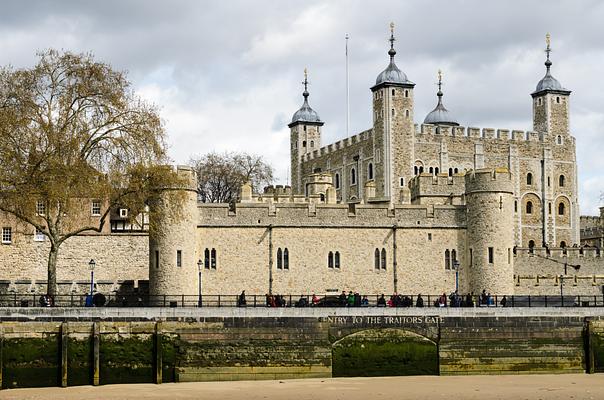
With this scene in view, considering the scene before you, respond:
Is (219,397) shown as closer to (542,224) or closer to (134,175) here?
(134,175)

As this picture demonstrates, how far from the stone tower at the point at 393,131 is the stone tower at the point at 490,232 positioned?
28284 mm

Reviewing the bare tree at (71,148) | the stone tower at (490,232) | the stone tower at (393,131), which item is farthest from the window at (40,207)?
the stone tower at (393,131)

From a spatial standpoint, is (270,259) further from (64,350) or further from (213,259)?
(64,350)

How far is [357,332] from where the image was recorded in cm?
4266

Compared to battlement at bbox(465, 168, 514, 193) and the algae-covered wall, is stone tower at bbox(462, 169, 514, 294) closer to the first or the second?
battlement at bbox(465, 168, 514, 193)

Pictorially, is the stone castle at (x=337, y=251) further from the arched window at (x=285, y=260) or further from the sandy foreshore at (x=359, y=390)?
the sandy foreshore at (x=359, y=390)

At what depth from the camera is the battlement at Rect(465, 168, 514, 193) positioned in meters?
55.9

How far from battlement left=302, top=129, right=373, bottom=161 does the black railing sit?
117 ft

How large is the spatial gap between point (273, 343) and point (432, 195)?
23041 mm

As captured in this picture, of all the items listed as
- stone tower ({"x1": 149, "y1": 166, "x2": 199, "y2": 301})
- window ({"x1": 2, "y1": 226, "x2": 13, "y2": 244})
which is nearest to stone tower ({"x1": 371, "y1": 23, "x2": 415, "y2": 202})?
window ({"x1": 2, "y1": 226, "x2": 13, "y2": 244})

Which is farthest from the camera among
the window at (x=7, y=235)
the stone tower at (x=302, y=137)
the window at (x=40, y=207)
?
the stone tower at (x=302, y=137)

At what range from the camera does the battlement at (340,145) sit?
8900 centimetres

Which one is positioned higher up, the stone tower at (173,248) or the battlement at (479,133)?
the battlement at (479,133)

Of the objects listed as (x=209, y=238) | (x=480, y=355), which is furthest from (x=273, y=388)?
(x=209, y=238)
